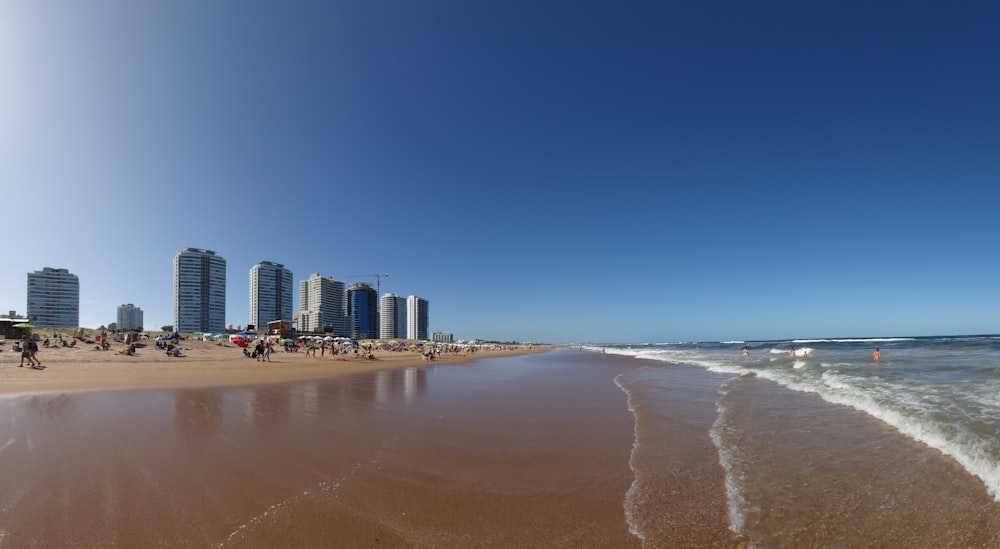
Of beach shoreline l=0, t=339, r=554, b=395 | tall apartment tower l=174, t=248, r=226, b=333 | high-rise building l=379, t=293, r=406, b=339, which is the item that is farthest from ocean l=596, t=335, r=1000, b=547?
high-rise building l=379, t=293, r=406, b=339

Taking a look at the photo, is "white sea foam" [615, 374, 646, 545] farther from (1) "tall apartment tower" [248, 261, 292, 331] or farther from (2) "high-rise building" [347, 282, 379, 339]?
(2) "high-rise building" [347, 282, 379, 339]

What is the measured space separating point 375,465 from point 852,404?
12864mm

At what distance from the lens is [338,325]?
129875 mm

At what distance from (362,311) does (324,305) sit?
11975 millimetres

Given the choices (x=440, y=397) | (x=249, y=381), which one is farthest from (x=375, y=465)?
(x=249, y=381)

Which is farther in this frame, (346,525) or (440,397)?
(440,397)

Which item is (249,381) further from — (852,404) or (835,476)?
(852,404)

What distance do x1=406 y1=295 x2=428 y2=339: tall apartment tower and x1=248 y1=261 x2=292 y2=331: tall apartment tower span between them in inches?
2038

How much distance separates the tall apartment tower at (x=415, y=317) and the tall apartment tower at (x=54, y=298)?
94.0 metres

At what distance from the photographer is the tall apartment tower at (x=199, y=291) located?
3637 inches

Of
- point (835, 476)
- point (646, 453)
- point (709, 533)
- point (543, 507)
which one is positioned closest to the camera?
point (709, 533)

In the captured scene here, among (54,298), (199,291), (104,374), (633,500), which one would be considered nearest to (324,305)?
(199,291)

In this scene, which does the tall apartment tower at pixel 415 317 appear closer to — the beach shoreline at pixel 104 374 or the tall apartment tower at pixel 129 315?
the tall apartment tower at pixel 129 315

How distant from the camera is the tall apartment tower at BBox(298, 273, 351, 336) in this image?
125 m
